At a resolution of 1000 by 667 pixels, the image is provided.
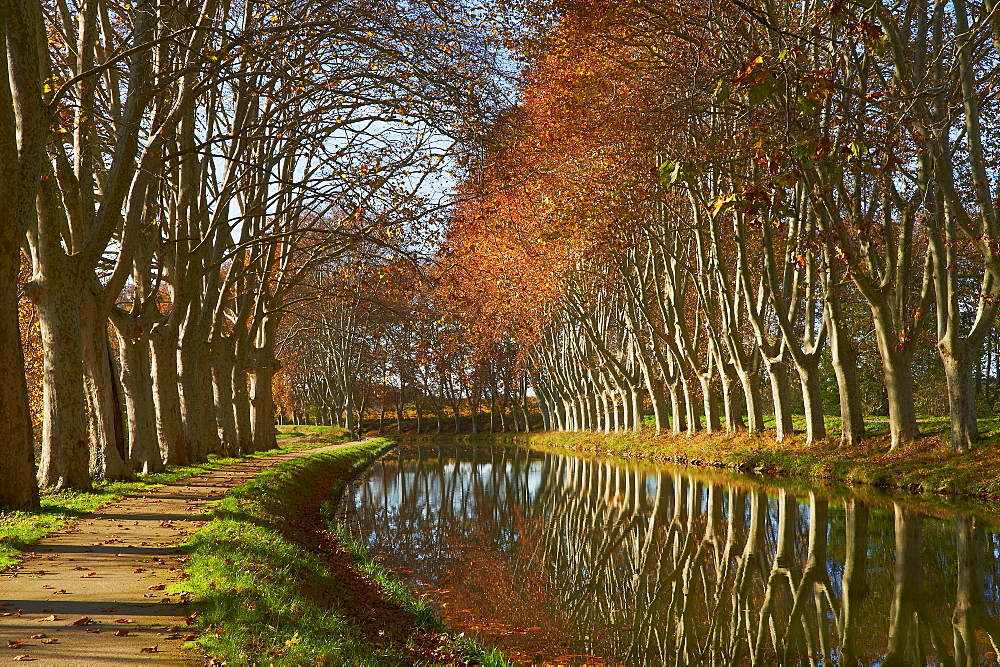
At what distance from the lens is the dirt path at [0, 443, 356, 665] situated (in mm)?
5207

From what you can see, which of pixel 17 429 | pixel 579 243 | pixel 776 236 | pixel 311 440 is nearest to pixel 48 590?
pixel 17 429

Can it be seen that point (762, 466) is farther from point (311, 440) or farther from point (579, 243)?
point (311, 440)

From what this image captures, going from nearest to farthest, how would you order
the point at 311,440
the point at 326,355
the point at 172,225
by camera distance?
the point at 172,225, the point at 311,440, the point at 326,355

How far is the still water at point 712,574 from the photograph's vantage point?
6.96 metres

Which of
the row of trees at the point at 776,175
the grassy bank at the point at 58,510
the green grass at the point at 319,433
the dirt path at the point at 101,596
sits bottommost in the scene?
the green grass at the point at 319,433

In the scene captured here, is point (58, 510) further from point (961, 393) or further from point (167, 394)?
point (961, 393)

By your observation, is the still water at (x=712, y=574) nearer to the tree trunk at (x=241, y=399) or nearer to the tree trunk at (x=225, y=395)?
the tree trunk at (x=225, y=395)

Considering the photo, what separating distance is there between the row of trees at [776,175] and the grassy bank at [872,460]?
1.95 ft

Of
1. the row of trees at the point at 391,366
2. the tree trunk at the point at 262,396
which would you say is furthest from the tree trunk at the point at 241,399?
the row of trees at the point at 391,366

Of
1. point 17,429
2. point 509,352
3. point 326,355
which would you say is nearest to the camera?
point 17,429

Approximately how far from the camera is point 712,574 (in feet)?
31.7

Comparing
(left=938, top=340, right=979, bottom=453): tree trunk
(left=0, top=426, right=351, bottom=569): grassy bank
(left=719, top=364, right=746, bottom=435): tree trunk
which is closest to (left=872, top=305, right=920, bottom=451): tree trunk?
(left=938, top=340, right=979, bottom=453): tree trunk

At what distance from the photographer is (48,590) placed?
22.0 ft

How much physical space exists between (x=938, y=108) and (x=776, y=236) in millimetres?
8542
